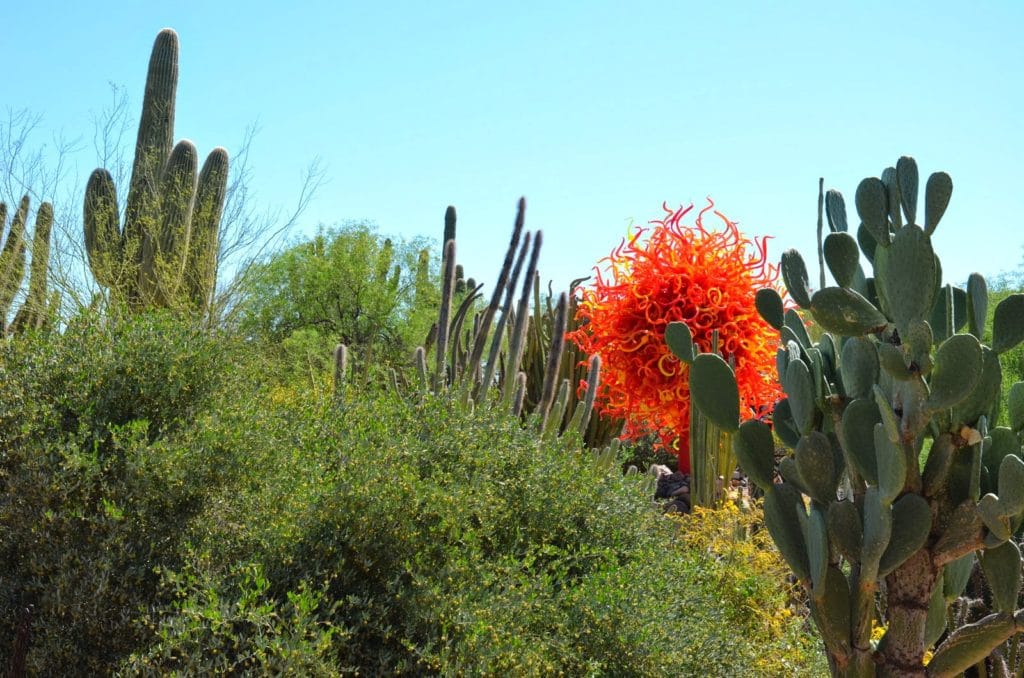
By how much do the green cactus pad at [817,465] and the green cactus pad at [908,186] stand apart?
55 cm

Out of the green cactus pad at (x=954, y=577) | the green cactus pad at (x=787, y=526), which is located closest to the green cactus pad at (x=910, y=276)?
the green cactus pad at (x=787, y=526)

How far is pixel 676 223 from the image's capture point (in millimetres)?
4938

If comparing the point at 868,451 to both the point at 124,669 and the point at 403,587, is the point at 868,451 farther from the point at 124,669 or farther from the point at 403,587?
the point at 124,669

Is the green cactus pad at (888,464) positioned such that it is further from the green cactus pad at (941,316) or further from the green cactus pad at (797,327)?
the green cactus pad at (797,327)

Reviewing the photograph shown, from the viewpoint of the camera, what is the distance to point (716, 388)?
227 cm

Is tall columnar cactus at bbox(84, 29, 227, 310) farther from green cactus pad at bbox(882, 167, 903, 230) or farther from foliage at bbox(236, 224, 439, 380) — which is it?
green cactus pad at bbox(882, 167, 903, 230)

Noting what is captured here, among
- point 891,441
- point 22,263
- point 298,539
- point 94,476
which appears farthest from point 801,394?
point 22,263

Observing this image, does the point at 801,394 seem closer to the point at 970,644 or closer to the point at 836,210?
the point at 836,210

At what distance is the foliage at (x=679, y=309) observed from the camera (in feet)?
15.9

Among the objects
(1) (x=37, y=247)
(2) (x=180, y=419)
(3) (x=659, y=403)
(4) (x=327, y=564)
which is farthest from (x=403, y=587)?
(1) (x=37, y=247)

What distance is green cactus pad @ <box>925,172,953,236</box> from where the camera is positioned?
2021 mm

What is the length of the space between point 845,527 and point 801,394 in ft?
1.07

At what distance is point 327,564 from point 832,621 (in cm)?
163

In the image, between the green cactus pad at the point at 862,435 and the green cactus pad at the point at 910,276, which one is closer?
the green cactus pad at the point at 910,276
